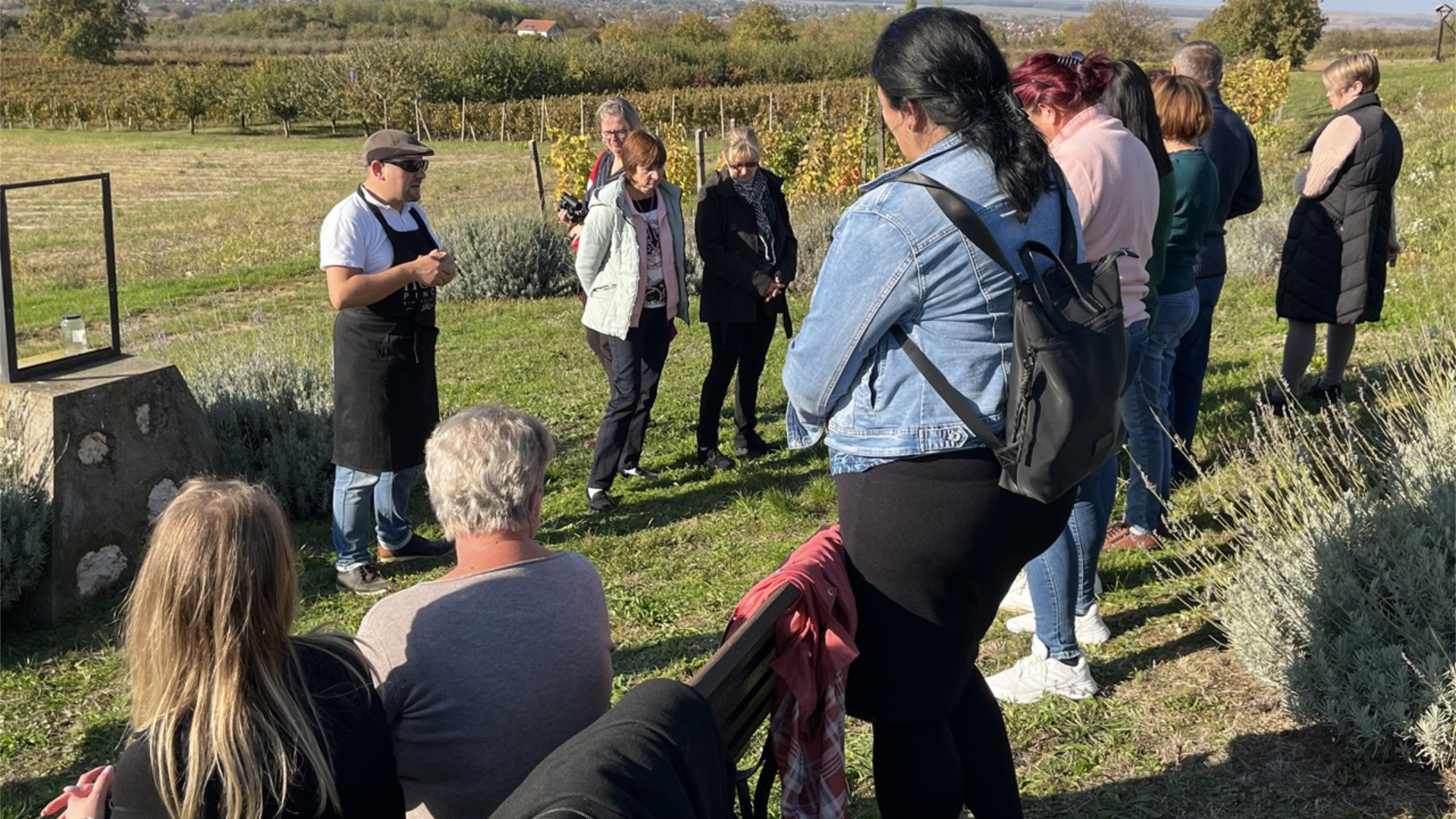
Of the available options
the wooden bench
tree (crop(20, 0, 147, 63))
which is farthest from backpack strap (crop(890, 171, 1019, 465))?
tree (crop(20, 0, 147, 63))

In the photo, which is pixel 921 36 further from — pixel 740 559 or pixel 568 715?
pixel 740 559

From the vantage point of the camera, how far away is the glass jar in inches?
204

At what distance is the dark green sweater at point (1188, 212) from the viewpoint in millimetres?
4605

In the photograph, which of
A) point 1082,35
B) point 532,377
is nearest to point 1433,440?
point 532,377

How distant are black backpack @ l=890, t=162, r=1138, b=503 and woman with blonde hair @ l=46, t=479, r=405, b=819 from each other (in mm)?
→ 1214

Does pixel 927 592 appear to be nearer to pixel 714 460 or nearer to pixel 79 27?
pixel 714 460

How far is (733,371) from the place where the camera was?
6.57 metres

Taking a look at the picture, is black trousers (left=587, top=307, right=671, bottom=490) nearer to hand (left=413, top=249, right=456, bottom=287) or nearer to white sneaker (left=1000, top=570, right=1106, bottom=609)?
hand (left=413, top=249, right=456, bottom=287)

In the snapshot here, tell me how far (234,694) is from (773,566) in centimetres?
339

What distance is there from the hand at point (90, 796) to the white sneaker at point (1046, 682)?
8.12 feet

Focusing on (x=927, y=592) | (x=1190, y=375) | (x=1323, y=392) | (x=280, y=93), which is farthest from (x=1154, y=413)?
(x=280, y=93)

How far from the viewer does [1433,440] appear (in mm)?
3893

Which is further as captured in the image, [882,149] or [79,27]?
[79,27]

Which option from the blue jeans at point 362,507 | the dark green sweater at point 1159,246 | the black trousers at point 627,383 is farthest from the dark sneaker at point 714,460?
the dark green sweater at point 1159,246
